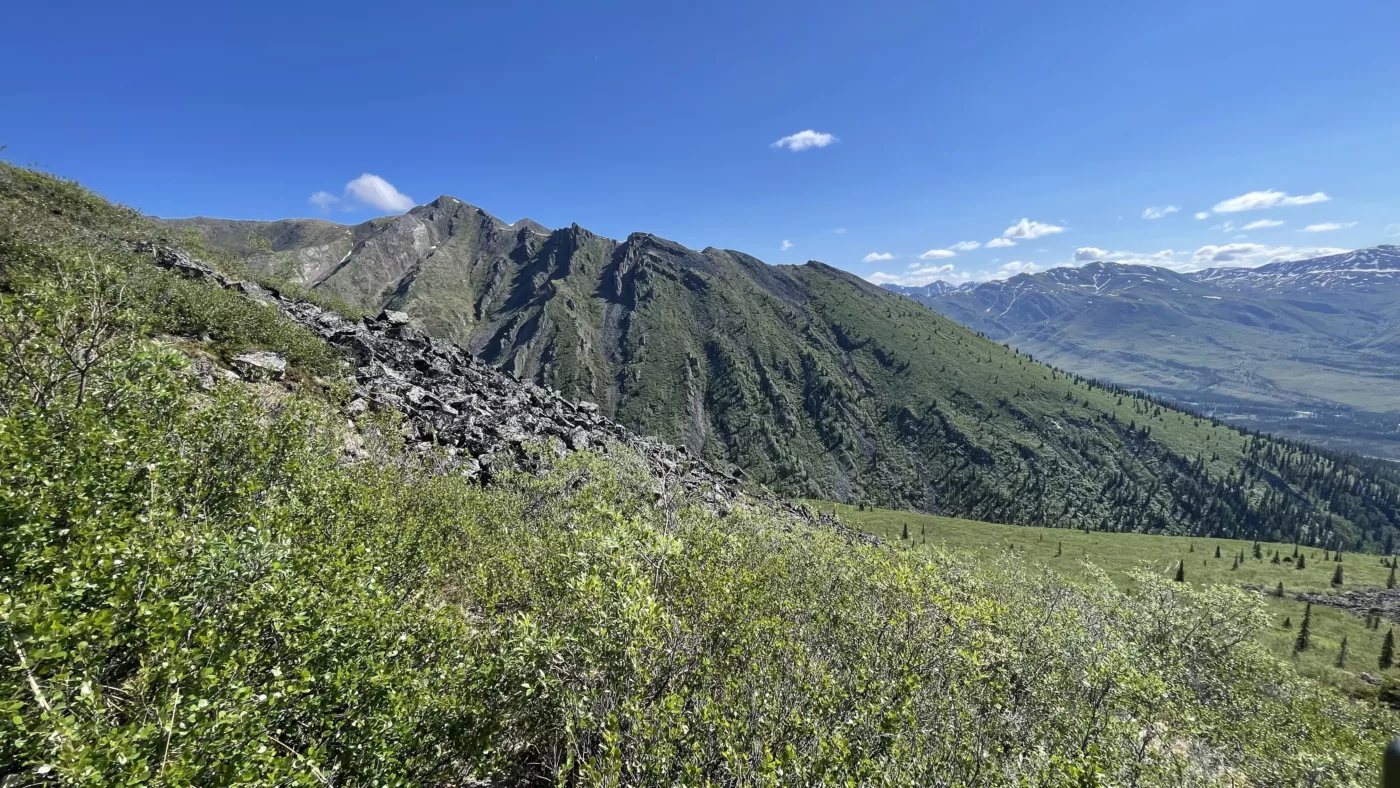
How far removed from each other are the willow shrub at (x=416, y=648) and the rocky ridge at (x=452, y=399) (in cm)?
2404

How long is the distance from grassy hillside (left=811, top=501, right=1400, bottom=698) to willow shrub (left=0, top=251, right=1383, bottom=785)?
80328 mm

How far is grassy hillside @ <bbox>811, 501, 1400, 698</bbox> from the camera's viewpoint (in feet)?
314

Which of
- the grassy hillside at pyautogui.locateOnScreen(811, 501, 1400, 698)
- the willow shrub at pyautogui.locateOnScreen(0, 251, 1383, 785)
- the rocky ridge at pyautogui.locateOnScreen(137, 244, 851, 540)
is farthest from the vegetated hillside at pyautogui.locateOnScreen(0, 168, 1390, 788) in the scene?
the grassy hillside at pyautogui.locateOnScreen(811, 501, 1400, 698)

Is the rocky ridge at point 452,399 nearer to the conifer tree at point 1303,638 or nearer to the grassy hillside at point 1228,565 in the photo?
Answer: the grassy hillside at point 1228,565

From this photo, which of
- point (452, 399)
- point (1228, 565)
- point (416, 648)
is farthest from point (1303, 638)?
point (452, 399)

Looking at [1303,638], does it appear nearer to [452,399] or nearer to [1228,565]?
[1228,565]

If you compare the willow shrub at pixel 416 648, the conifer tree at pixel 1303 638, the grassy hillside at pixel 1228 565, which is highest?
the willow shrub at pixel 416 648

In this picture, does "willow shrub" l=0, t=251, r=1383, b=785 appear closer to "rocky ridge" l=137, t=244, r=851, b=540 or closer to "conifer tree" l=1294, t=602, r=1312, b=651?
"rocky ridge" l=137, t=244, r=851, b=540

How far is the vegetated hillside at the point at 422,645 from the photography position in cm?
867

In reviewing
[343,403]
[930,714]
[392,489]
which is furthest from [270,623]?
[343,403]

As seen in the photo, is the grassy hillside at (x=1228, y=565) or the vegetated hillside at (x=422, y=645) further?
the grassy hillside at (x=1228, y=565)

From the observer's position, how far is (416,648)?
13781 millimetres

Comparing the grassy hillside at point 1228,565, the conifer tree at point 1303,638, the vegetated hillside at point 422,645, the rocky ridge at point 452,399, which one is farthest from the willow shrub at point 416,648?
the conifer tree at point 1303,638

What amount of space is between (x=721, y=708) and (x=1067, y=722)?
17.2 meters
